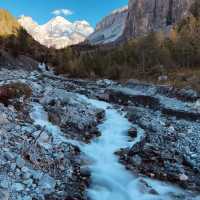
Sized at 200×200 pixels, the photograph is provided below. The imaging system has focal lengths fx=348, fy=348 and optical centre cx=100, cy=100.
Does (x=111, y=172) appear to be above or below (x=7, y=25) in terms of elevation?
below

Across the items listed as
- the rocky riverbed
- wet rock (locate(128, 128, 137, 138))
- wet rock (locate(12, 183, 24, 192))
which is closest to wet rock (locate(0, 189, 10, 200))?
the rocky riverbed

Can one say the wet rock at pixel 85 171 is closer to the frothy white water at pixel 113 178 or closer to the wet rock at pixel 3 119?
the frothy white water at pixel 113 178

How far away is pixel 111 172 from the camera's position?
677 inches

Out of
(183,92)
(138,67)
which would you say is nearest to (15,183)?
(183,92)

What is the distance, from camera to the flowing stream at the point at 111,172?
1488 centimetres

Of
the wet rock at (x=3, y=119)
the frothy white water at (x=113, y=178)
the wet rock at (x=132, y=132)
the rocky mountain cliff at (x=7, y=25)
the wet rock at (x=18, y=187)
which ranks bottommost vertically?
the frothy white water at (x=113, y=178)

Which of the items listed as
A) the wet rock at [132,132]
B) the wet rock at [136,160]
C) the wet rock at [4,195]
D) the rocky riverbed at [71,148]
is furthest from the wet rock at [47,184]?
the wet rock at [132,132]

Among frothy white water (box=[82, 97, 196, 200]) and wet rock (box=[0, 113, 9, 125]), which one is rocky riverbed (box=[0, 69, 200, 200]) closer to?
wet rock (box=[0, 113, 9, 125])

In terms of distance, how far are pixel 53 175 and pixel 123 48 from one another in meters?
80.1

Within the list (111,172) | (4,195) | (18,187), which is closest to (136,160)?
(111,172)

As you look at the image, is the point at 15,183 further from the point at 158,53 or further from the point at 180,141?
the point at 158,53

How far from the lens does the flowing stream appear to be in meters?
14.9

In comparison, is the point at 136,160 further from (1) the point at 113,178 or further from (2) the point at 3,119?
(2) the point at 3,119

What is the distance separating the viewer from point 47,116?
2306 centimetres
